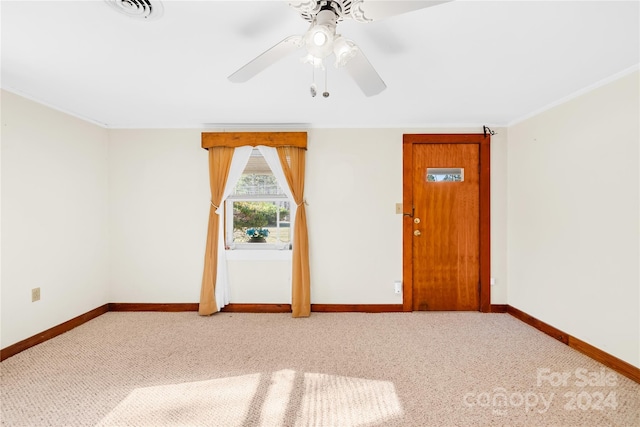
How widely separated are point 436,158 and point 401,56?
6.07 feet

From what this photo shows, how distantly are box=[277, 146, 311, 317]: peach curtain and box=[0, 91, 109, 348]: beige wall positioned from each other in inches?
Answer: 86.9

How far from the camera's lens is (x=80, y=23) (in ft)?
5.22

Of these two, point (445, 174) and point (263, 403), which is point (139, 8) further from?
point (445, 174)

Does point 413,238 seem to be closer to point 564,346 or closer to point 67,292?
point 564,346

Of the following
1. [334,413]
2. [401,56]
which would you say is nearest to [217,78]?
[401,56]

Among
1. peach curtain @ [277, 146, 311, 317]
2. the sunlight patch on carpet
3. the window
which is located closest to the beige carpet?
the sunlight patch on carpet

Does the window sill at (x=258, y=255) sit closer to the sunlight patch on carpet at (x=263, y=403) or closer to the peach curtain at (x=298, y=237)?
the peach curtain at (x=298, y=237)

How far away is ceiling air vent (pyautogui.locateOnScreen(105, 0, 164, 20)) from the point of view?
142 centimetres

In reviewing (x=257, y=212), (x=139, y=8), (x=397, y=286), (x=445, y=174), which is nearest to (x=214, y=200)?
(x=257, y=212)

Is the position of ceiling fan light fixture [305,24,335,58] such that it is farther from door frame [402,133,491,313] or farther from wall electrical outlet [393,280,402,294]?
wall electrical outlet [393,280,402,294]

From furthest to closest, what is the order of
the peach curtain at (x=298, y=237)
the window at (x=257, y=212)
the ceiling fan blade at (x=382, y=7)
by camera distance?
the window at (x=257, y=212) → the peach curtain at (x=298, y=237) → the ceiling fan blade at (x=382, y=7)

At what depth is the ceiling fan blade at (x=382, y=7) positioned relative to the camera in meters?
1.09

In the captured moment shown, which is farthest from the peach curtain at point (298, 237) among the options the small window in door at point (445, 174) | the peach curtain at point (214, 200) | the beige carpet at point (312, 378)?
the small window in door at point (445, 174)

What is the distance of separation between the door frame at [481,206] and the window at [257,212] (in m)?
1.46
